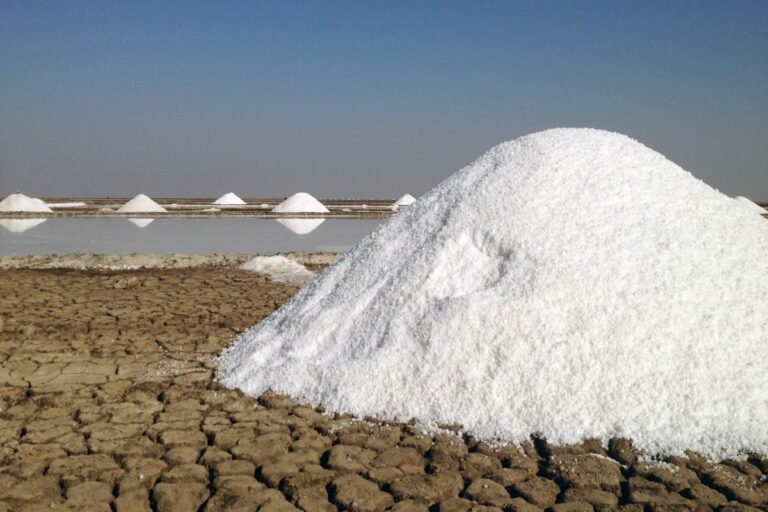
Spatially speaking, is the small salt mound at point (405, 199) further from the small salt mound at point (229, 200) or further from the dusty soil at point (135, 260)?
the dusty soil at point (135, 260)

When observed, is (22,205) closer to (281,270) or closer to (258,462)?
(281,270)

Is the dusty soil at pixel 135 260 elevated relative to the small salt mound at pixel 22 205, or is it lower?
lower

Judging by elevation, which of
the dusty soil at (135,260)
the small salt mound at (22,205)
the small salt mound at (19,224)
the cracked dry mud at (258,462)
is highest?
the small salt mound at (22,205)

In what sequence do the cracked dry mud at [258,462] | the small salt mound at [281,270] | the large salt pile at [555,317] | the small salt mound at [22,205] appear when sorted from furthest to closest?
the small salt mound at [22,205], the small salt mound at [281,270], the large salt pile at [555,317], the cracked dry mud at [258,462]

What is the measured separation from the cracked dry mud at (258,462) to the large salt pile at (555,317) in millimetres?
150

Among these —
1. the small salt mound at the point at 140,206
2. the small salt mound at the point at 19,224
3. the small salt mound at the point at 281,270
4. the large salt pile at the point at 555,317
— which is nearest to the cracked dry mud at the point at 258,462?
the large salt pile at the point at 555,317

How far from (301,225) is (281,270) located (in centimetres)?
768

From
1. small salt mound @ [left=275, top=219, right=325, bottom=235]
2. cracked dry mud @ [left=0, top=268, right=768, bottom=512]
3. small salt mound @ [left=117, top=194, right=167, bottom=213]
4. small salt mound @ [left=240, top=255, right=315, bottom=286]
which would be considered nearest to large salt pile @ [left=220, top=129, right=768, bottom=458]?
cracked dry mud @ [left=0, top=268, right=768, bottom=512]

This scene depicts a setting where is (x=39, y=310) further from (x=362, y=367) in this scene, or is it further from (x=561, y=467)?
→ (x=561, y=467)

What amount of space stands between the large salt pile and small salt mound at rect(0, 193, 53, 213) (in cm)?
1858

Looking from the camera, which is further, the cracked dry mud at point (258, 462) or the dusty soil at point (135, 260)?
the dusty soil at point (135, 260)

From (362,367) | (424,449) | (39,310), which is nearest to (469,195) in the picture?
(362,367)

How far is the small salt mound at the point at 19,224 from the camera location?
536 inches

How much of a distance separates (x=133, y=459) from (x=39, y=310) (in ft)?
10.8
